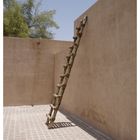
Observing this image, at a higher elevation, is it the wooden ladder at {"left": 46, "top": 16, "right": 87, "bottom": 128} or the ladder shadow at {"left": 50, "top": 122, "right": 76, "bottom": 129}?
the wooden ladder at {"left": 46, "top": 16, "right": 87, "bottom": 128}

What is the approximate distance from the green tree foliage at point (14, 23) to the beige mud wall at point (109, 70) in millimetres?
10882

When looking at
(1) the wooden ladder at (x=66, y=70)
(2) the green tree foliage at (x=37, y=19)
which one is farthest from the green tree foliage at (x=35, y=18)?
(1) the wooden ladder at (x=66, y=70)

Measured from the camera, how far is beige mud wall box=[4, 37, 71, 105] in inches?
308

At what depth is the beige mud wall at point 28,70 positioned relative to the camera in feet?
25.7

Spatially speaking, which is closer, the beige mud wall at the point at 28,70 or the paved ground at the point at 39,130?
the paved ground at the point at 39,130

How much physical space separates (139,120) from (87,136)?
1.35 meters

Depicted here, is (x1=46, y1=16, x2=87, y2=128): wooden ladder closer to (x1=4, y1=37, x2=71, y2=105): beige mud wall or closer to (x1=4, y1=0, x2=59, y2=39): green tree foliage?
(x1=4, y1=37, x2=71, y2=105): beige mud wall

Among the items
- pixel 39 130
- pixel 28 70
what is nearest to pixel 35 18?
pixel 28 70

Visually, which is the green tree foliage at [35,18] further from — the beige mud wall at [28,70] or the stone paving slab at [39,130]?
the stone paving slab at [39,130]

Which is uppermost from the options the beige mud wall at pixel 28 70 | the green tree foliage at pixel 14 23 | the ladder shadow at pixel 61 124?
the green tree foliage at pixel 14 23

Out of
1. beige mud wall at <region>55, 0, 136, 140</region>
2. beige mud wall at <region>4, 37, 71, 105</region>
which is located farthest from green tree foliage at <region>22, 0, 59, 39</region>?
beige mud wall at <region>55, 0, 136, 140</region>

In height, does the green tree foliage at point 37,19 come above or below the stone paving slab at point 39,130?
above

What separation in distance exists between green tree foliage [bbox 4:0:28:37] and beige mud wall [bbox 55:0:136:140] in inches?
428

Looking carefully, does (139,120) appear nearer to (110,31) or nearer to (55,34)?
(110,31)
